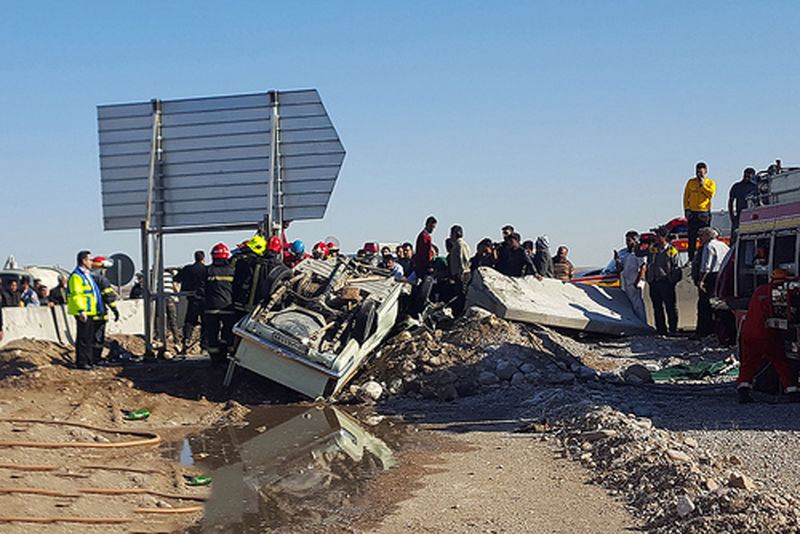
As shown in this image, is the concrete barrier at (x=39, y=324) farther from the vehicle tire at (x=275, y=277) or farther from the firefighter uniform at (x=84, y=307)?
the vehicle tire at (x=275, y=277)

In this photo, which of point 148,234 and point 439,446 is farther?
point 148,234

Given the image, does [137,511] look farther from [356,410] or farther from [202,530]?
[356,410]

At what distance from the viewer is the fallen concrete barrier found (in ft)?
55.8

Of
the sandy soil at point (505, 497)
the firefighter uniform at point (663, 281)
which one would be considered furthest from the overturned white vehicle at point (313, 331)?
the firefighter uniform at point (663, 281)

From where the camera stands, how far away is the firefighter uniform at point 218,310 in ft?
48.0

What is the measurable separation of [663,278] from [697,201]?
1.79 metres

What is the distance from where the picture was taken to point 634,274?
19125mm

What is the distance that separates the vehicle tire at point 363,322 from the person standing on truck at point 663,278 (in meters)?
6.84

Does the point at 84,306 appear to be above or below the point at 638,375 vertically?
above

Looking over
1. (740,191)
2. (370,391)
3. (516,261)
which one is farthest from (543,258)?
(370,391)

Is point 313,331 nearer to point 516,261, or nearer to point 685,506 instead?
point 516,261

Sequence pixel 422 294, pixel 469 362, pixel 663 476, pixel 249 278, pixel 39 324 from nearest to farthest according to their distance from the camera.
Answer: pixel 663 476
pixel 469 362
pixel 249 278
pixel 422 294
pixel 39 324

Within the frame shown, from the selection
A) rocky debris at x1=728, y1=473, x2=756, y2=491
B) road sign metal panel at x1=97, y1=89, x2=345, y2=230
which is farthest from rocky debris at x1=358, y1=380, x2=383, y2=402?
rocky debris at x1=728, y1=473, x2=756, y2=491

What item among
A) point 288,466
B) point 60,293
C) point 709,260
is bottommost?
point 288,466
